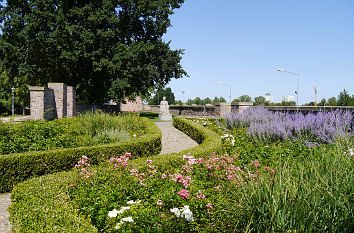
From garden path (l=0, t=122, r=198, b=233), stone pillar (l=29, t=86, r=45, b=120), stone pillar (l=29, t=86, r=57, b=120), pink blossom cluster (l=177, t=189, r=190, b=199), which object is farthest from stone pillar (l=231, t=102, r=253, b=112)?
pink blossom cluster (l=177, t=189, r=190, b=199)

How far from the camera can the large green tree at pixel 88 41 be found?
19266 mm

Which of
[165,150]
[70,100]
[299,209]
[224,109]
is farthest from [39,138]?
[224,109]

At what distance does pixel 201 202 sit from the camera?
3.34 meters

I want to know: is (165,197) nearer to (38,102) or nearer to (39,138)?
(39,138)

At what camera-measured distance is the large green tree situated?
19.3 metres

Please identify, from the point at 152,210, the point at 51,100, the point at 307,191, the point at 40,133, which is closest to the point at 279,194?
the point at 307,191

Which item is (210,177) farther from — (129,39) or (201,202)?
(129,39)

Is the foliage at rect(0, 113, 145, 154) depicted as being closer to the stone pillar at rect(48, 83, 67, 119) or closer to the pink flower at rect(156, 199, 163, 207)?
the pink flower at rect(156, 199, 163, 207)

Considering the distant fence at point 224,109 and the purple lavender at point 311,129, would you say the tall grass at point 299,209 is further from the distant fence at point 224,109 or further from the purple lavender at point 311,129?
the distant fence at point 224,109

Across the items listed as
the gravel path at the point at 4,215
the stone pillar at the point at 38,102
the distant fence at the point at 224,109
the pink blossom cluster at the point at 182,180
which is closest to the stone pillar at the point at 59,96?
the stone pillar at the point at 38,102

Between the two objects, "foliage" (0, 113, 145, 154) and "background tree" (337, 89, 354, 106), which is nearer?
"foliage" (0, 113, 145, 154)

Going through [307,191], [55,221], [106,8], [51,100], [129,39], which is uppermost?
[106,8]

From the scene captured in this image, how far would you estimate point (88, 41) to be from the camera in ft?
62.1

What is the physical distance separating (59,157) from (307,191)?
5.08 m
